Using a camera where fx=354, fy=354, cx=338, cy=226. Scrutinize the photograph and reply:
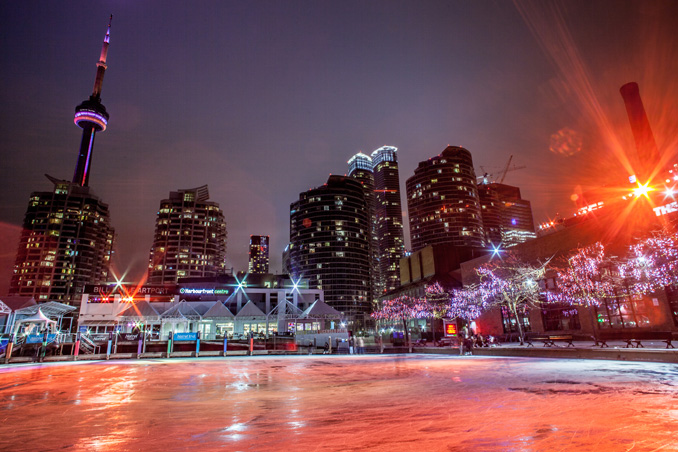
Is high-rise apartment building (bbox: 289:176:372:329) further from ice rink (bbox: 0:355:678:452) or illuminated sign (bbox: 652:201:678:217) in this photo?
ice rink (bbox: 0:355:678:452)

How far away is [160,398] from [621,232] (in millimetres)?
38536

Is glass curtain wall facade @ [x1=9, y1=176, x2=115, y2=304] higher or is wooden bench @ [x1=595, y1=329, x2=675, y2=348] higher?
glass curtain wall facade @ [x1=9, y1=176, x2=115, y2=304]

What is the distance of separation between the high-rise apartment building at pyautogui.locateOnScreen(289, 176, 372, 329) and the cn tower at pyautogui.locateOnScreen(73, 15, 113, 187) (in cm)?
9033

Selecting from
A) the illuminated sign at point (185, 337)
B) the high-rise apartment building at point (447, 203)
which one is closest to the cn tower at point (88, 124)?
the illuminated sign at point (185, 337)

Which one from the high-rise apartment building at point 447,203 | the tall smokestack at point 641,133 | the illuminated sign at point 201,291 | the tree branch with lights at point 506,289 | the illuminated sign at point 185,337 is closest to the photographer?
the illuminated sign at point 185,337

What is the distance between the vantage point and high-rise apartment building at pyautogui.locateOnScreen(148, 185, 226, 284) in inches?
6344

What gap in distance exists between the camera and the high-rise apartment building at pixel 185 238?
16112cm

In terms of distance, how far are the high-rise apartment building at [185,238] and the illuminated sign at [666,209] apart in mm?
162105

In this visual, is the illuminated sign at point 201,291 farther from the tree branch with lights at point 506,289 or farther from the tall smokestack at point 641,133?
the tall smokestack at point 641,133

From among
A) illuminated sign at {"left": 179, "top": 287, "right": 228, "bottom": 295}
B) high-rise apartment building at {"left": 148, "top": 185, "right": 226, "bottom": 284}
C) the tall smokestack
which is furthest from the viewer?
high-rise apartment building at {"left": 148, "top": 185, "right": 226, "bottom": 284}

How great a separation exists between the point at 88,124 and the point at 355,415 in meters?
178

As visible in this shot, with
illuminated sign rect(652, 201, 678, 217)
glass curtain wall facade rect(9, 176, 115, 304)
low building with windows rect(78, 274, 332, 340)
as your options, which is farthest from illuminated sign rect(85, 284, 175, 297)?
glass curtain wall facade rect(9, 176, 115, 304)

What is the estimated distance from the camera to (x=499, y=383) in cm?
1119

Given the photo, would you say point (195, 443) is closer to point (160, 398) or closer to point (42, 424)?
point (42, 424)
